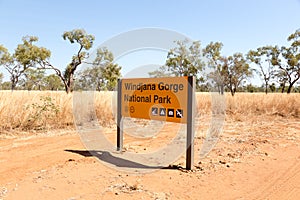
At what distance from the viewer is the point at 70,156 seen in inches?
146

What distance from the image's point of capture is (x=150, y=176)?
2.92 m

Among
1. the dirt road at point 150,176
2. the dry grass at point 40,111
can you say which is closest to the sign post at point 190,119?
the dirt road at point 150,176

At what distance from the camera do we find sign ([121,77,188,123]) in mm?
3210

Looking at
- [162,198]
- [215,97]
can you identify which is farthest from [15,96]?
[215,97]

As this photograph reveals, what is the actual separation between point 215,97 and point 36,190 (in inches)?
445

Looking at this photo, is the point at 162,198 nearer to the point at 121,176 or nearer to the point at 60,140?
the point at 121,176

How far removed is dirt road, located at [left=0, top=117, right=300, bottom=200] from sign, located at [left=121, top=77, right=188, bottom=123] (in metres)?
0.85

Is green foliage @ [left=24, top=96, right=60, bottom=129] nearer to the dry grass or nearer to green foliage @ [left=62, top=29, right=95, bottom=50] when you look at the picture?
the dry grass

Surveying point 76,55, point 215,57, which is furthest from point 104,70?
point 215,57

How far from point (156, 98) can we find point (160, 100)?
10 cm

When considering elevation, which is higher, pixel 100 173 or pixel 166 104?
pixel 166 104

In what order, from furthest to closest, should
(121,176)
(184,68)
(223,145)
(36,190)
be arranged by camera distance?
1. (184,68)
2. (223,145)
3. (121,176)
4. (36,190)

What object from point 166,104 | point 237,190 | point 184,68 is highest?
point 184,68

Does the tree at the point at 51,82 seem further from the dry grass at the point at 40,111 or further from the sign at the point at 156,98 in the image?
the sign at the point at 156,98
